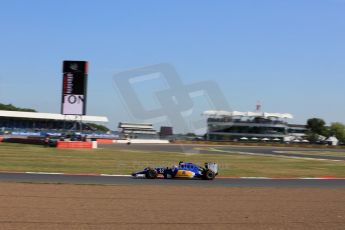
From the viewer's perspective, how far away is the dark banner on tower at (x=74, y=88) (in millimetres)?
53562

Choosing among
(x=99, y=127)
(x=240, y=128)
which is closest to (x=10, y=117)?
(x=99, y=127)

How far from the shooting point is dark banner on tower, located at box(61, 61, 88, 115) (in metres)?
53.6

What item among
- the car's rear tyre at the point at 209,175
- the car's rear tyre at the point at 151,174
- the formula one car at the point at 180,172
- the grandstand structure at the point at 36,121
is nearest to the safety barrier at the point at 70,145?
the formula one car at the point at 180,172

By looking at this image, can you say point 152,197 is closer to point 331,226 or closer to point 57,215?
point 57,215

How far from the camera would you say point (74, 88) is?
2110 inches

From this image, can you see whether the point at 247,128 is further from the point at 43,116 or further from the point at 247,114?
the point at 43,116

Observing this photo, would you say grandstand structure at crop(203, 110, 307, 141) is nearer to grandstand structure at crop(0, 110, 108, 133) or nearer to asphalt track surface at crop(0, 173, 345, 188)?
grandstand structure at crop(0, 110, 108, 133)

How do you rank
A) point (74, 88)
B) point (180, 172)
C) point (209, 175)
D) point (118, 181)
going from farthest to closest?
1. point (74, 88)
2. point (209, 175)
3. point (180, 172)
4. point (118, 181)

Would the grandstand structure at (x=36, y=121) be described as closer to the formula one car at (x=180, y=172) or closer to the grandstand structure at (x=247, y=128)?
the grandstand structure at (x=247, y=128)

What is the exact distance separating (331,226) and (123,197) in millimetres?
Result: 6597

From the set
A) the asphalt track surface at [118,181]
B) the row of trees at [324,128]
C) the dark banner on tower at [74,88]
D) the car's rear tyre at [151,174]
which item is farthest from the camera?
the row of trees at [324,128]

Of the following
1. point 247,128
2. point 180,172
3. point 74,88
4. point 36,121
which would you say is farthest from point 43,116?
point 180,172

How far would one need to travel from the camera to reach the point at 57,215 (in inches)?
471

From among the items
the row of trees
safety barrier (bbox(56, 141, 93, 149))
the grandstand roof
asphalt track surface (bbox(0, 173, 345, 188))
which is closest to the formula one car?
asphalt track surface (bbox(0, 173, 345, 188))
